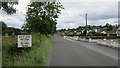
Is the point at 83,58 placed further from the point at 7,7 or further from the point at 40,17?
the point at 40,17

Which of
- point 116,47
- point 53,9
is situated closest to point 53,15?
point 53,9

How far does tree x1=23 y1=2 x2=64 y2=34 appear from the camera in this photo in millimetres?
54969

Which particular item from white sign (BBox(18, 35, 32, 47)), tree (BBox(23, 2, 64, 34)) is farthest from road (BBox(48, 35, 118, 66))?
tree (BBox(23, 2, 64, 34))

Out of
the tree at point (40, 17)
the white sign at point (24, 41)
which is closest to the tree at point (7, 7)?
the white sign at point (24, 41)

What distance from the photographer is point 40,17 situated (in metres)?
55.9

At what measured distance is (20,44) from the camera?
16469 millimetres

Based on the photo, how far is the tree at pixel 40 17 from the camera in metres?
55.0

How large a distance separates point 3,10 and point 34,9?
42314 millimetres

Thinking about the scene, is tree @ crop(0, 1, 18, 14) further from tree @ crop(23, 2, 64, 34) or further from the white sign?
tree @ crop(23, 2, 64, 34)

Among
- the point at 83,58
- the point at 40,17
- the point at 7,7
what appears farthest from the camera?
the point at 40,17

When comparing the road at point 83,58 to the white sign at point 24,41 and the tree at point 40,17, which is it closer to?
the white sign at point 24,41

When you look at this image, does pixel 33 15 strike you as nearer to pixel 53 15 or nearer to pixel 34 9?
pixel 34 9

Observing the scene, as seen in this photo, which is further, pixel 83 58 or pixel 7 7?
pixel 83 58

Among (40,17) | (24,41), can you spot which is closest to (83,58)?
(24,41)
